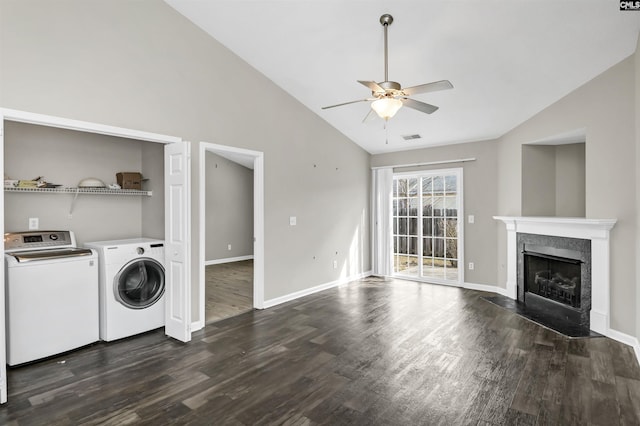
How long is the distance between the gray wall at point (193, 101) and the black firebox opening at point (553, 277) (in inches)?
114

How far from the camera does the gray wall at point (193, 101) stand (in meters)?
2.73

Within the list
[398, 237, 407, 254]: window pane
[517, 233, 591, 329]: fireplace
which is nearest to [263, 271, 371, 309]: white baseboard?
[398, 237, 407, 254]: window pane

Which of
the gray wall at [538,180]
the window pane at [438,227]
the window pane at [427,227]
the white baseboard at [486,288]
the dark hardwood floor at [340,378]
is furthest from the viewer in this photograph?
the window pane at [427,227]

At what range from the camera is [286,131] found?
16.1ft

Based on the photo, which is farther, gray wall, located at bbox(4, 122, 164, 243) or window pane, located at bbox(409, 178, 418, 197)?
window pane, located at bbox(409, 178, 418, 197)

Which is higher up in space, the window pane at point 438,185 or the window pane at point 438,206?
the window pane at point 438,185

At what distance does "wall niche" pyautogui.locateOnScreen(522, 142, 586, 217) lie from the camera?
4777 mm

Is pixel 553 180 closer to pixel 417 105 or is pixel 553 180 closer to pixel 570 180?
pixel 570 180

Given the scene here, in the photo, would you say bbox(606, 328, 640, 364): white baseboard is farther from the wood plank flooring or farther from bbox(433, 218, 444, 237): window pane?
the wood plank flooring

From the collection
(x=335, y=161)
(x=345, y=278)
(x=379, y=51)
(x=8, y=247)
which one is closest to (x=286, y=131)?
(x=335, y=161)

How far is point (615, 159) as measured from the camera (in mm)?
3576

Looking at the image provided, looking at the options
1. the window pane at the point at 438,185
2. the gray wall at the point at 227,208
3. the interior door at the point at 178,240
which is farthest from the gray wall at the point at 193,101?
the gray wall at the point at 227,208

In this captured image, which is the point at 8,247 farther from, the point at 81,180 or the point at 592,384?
the point at 592,384

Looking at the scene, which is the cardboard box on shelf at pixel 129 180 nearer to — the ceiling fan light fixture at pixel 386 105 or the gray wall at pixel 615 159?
the ceiling fan light fixture at pixel 386 105
